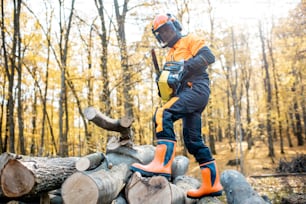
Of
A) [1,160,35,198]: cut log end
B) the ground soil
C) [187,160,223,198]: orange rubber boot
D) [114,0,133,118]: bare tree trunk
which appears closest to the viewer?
[1,160,35,198]: cut log end

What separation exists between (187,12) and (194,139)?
12613 mm

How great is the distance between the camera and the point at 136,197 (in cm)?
269

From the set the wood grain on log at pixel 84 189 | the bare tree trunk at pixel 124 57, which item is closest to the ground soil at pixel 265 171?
the wood grain on log at pixel 84 189

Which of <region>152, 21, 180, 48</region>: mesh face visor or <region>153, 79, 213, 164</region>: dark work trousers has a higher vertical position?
<region>152, 21, 180, 48</region>: mesh face visor

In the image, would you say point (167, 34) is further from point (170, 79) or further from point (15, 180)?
point (15, 180)

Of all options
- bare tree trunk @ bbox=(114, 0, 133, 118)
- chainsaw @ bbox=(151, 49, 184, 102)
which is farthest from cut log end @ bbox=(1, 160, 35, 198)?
bare tree trunk @ bbox=(114, 0, 133, 118)

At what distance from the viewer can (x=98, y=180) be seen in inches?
97.8

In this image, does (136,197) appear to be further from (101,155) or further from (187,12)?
(187,12)

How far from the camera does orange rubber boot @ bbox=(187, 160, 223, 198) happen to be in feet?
10.7

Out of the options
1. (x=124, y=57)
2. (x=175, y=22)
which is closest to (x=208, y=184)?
(x=175, y=22)

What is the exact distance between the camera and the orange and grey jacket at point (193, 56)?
3.31 metres

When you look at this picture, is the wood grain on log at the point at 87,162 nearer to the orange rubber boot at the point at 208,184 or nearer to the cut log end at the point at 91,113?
the cut log end at the point at 91,113

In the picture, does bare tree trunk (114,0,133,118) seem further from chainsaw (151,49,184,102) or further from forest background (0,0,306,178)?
chainsaw (151,49,184,102)

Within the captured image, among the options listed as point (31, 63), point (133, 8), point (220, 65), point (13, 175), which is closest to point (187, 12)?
point (133, 8)
